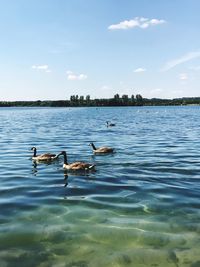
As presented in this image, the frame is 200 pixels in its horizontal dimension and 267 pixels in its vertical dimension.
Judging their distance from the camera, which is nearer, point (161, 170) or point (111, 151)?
point (161, 170)

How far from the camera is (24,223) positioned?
14.4 m

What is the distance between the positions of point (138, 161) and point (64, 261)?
16.4 m

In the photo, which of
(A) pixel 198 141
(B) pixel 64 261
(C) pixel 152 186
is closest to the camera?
(B) pixel 64 261

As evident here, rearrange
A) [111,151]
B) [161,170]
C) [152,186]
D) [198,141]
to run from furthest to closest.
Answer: [198,141]
[111,151]
[161,170]
[152,186]

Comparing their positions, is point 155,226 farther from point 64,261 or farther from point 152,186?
point 152,186

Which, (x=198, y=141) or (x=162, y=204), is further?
(x=198, y=141)

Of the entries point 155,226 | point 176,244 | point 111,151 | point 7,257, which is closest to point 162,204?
point 155,226

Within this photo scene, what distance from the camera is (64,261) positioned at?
11406 mm

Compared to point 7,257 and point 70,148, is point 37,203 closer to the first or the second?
point 7,257

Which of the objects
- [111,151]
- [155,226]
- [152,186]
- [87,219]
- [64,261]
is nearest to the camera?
[64,261]

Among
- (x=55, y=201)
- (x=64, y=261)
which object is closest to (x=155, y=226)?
(x=64, y=261)

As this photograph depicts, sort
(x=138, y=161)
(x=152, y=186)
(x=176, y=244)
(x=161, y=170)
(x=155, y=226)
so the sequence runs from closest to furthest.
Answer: (x=176, y=244)
(x=155, y=226)
(x=152, y=186)
(x=161, y=170)
(x=138, y=161)

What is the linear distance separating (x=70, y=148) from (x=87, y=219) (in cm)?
2166

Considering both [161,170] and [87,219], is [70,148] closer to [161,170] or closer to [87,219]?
[161,170]
